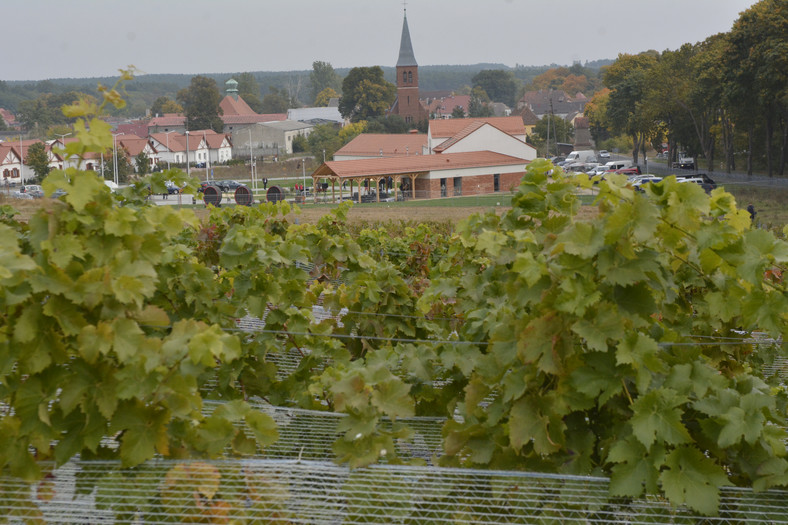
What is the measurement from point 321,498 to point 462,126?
67.2m

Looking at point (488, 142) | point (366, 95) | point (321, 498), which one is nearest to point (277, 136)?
point (366, 95)

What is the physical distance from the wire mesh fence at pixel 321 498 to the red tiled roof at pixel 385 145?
67181 mm

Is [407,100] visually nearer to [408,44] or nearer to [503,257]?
[408,44]

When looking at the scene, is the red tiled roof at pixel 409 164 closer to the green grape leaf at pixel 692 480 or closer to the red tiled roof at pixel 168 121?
the green grape leaf at pixel 692 480

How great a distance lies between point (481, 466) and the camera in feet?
9.64

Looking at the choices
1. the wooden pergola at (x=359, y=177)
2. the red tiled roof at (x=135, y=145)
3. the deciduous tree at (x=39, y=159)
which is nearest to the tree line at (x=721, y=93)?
the wooden pergola at (x=359, y=177)

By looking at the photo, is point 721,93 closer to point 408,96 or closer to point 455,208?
point 455,208

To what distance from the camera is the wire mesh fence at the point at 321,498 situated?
8.39ft

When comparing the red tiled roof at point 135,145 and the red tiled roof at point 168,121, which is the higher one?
the red tiled roof at point 168,121

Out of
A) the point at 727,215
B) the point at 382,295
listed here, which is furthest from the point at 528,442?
the point at 382,295

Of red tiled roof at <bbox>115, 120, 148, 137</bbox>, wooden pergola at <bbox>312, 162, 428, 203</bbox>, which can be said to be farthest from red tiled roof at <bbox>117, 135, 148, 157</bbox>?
wooden pergola at <bbox>312, 162, 428, 203</bbox>

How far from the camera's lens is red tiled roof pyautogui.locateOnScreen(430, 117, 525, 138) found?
66688 mm

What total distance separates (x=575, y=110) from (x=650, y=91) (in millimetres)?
94530

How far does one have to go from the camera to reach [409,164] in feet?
164
